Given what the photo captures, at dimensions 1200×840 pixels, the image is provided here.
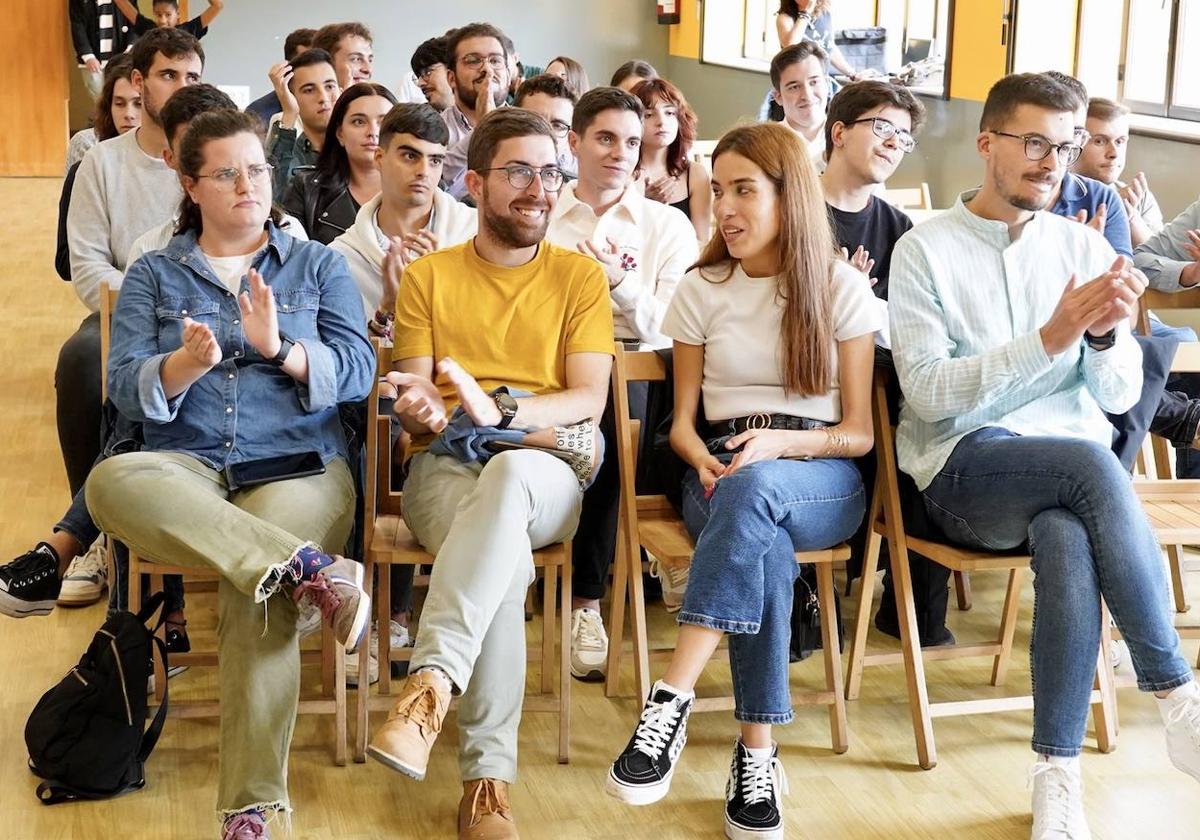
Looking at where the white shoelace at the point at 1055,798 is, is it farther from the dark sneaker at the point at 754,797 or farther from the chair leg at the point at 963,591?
the chair leg at the point at 963,591

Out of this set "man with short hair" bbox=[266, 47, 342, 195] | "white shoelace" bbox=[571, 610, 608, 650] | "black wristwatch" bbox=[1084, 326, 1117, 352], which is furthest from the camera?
"man with short hair" bbox=[266, 47, 342, 195]

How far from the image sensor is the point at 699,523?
280 cm

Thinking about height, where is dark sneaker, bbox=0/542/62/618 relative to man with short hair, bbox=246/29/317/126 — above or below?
below

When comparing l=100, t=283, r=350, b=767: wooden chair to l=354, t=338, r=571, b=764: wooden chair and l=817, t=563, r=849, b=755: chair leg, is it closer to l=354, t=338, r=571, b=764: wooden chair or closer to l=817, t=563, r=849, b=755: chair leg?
l=354, t=338, r=571, b=764: wooden chair

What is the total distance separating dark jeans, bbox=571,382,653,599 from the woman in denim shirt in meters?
0.59

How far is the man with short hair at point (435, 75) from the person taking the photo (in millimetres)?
5531

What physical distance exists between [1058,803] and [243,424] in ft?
5.35

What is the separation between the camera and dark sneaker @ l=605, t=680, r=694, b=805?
2461mm

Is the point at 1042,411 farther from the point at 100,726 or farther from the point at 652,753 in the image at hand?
the point at 100,726

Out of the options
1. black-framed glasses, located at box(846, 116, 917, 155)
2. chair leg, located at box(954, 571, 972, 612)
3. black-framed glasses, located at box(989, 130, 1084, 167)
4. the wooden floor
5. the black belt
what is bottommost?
the wooden floor

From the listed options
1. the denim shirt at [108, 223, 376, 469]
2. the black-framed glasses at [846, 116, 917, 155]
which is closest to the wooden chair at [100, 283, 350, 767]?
the denim shirt at [108, 223, 376, 469]

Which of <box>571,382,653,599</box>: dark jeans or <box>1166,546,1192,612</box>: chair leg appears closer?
<box>571,382,653,599</box>: dark jeans

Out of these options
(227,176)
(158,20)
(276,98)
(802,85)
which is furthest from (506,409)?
(158,20)

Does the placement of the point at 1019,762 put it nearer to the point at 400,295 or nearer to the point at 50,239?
the point at 400,295
